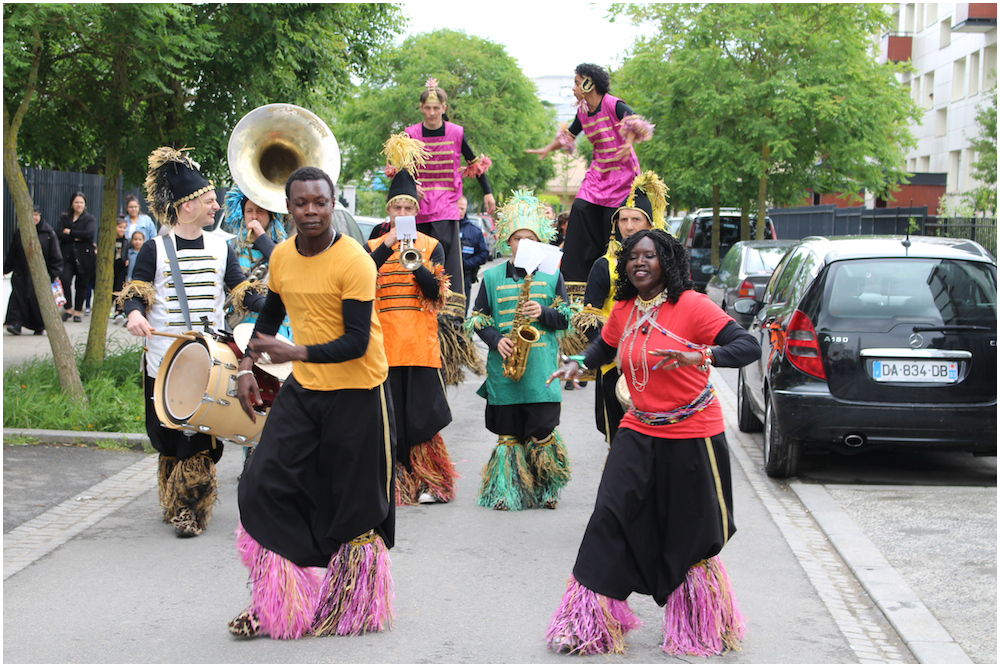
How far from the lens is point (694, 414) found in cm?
469

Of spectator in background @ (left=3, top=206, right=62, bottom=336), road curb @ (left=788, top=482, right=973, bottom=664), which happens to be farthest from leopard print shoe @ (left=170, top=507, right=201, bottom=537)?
spectator in background @ (left=3, top=206, right=62, bottom=336)

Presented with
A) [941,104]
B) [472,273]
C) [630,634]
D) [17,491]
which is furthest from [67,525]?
[941,104]

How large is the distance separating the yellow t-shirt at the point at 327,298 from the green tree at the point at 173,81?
16.1ft

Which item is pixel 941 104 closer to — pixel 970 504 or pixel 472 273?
pixel 472 273

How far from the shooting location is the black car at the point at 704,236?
79.0 ft

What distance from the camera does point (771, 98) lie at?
74.7 feet

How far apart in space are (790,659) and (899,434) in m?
3.36

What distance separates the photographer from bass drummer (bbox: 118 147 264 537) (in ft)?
21.1

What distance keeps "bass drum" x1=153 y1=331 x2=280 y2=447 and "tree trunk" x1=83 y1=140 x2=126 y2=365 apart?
5.25 m

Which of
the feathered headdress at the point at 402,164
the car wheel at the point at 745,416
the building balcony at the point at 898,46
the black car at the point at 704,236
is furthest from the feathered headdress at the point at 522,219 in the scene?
the building balcony at the point at 898,46

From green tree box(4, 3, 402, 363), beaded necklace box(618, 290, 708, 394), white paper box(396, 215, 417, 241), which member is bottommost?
beaded necklace box(618, 290, 708, 394)

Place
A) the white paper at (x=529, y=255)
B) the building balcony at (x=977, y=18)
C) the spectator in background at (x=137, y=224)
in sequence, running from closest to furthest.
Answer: the white paper at (x=529, y=255) → the spectator in background at (x=137, y=224) → the building balcony at (x=977, y=18)

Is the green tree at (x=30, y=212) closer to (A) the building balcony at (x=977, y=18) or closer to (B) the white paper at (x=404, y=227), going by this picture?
(B) the white paper at (x=404, y=227)

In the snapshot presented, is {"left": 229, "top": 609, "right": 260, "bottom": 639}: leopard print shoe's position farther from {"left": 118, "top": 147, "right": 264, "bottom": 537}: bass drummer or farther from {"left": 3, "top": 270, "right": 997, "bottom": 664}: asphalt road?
{"left": 118, "top": 147, "right": 264, "bottom": 537}: bass drummer
